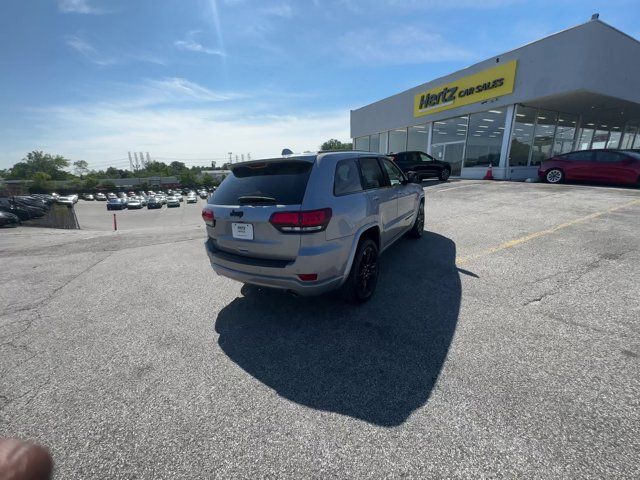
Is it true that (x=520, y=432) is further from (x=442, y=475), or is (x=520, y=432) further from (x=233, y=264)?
(x=233, y=264)

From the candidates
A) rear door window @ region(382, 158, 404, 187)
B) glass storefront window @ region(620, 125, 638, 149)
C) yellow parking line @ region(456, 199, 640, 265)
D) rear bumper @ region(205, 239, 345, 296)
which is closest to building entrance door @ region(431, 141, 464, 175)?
yellow parking line @ region(456, 199, 640, 265)

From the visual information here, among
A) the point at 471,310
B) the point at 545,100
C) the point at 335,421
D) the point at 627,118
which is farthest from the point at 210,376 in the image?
the point at 627,118

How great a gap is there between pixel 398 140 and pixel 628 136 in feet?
66.5

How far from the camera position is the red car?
1114cm

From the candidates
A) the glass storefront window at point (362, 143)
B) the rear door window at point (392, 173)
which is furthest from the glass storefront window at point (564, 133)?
the rear door window at point (392, 173)

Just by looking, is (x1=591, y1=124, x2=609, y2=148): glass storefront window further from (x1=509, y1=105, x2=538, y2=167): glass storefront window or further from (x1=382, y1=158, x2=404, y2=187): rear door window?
(x1=382, y1=158, x2=404, y2=187): rear door window

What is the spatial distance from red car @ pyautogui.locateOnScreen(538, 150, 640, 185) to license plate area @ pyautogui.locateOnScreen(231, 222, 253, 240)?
15.4 metres

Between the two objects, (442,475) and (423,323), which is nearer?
(442,475)

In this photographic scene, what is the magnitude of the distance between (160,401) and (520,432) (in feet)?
8.18

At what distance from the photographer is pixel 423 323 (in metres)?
2.99

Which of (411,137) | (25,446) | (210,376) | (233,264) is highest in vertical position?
(411,137)

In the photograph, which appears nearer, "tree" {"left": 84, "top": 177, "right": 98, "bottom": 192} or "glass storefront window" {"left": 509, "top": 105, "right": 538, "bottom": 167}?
"glass storefront window" {"left": 509, "top": 105, "right": 538, "bottom": 167}

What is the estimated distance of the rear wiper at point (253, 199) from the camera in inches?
112

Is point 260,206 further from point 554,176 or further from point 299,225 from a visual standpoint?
point 554,176
